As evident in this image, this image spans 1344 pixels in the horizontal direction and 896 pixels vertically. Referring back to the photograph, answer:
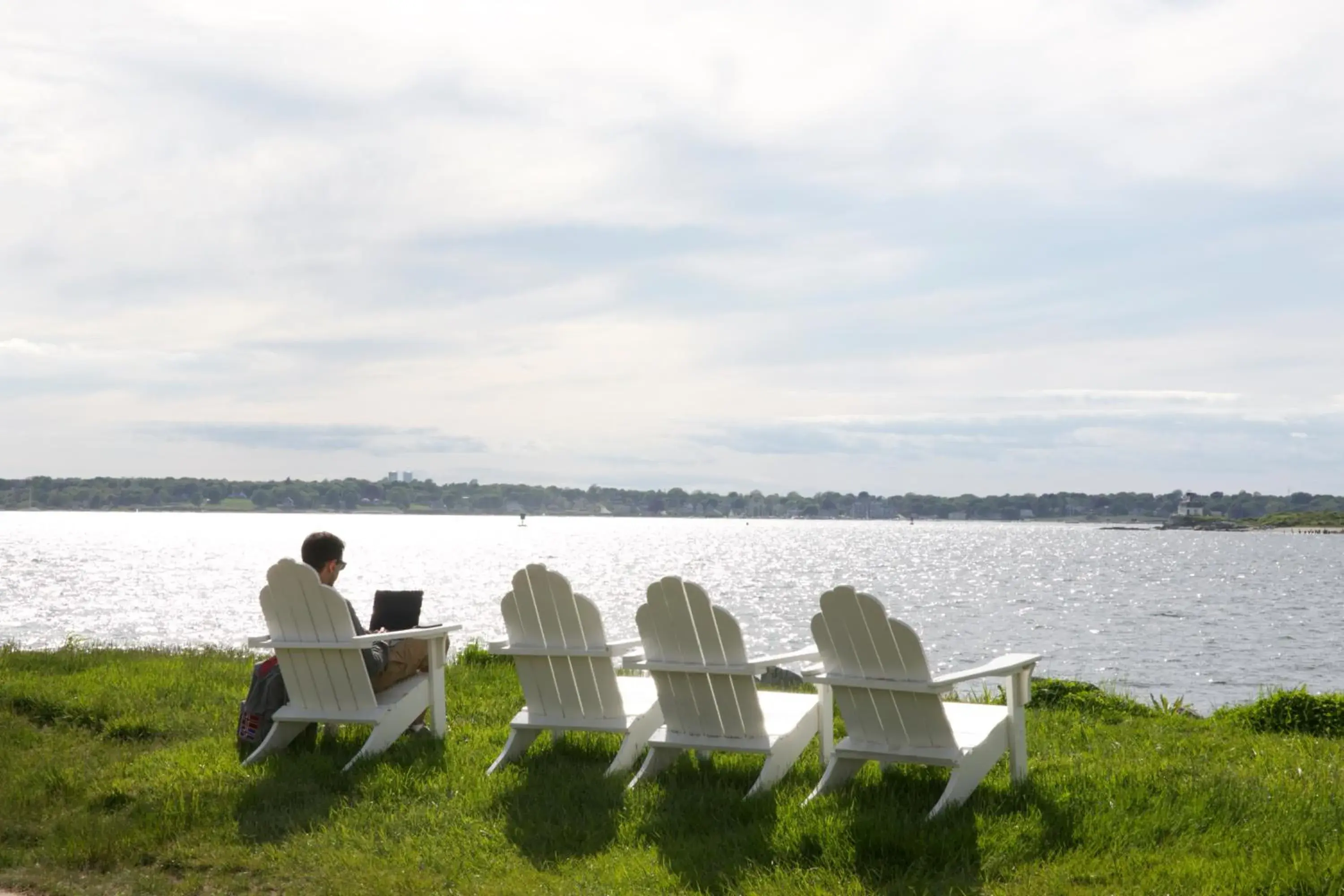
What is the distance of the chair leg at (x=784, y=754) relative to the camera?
223 inches

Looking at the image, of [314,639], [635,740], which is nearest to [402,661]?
[314,639]

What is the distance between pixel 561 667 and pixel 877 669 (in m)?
1.91

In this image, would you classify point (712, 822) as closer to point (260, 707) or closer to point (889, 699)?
→ point (889, 699)

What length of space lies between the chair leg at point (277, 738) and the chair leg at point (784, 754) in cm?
269

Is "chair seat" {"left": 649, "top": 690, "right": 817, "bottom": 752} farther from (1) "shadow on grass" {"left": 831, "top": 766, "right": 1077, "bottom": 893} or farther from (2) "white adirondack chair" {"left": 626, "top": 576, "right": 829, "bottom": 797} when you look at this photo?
(1) "shadow on grass" {"left": 831, "top": 766, "right": 1077, "bottom": 893}

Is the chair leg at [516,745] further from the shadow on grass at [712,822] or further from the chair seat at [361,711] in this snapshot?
the shadow on grass at [712,822]

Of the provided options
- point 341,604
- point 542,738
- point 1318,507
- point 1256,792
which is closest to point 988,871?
point 1256,792

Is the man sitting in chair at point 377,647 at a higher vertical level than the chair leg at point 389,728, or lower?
higher

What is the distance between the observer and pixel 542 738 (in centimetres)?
695

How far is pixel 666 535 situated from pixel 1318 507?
9769 cm

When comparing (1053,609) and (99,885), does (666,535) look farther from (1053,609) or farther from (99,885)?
(99,885)

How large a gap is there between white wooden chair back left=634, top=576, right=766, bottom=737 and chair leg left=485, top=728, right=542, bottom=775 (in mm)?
949

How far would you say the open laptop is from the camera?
23.8ft

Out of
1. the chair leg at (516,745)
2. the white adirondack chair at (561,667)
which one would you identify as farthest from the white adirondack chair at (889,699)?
the chair leg at (516,745)
